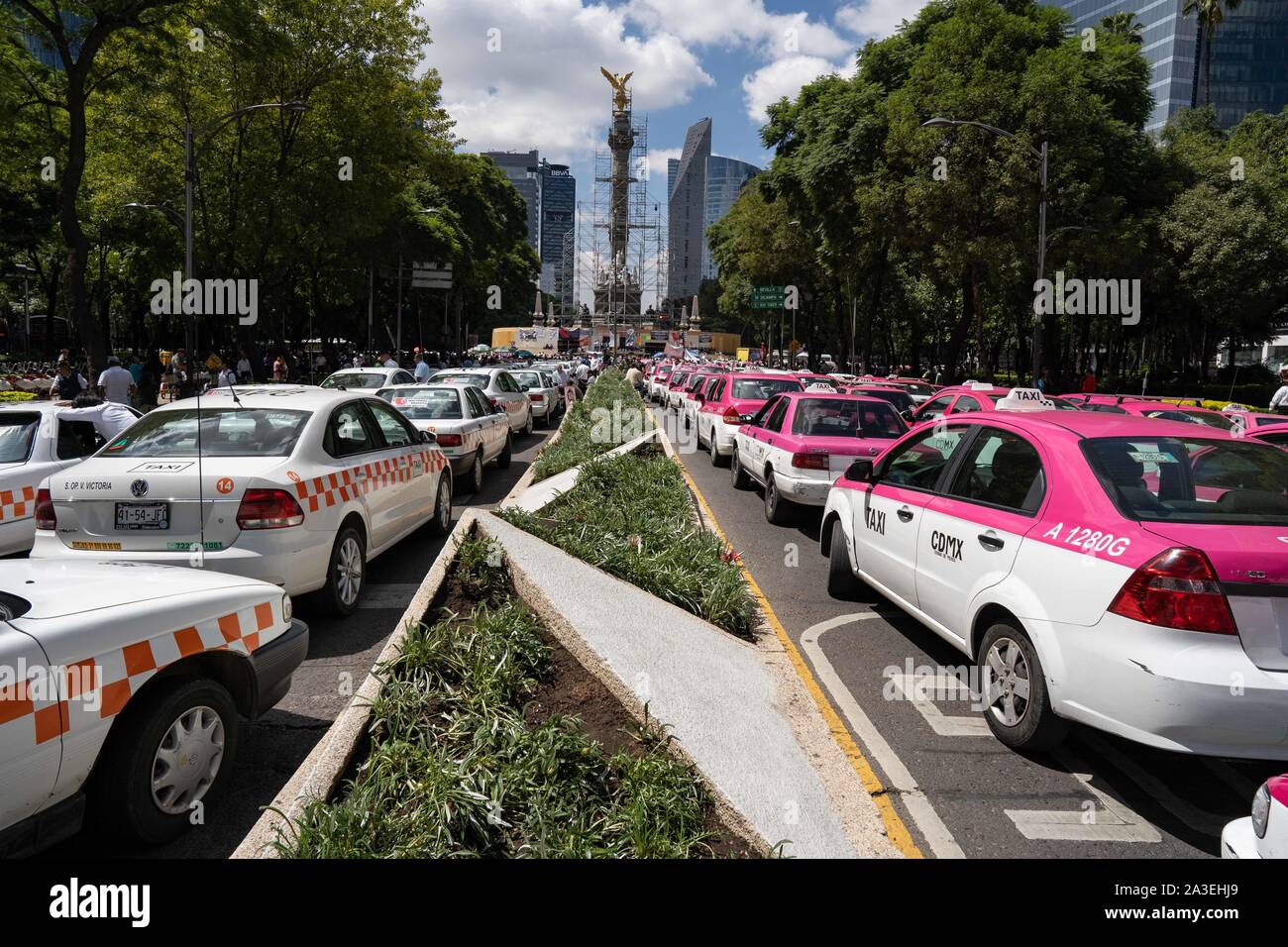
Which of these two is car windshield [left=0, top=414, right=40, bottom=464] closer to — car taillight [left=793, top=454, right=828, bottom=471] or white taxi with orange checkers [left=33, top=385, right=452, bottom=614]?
white taxi with orange checkers [left=33, top=385, right=452, bottom=614]

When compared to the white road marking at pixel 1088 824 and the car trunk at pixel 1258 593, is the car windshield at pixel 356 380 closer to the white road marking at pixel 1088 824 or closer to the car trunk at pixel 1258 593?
the white road marking at pixel 1088 824

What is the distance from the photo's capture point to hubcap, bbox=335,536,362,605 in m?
6.68

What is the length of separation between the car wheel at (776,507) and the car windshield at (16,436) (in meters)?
7.27

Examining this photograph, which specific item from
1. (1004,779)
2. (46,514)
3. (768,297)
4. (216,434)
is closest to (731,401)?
(216,434)

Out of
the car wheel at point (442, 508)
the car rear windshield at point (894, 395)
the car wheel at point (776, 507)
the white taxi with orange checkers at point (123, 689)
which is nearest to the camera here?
the white taxi with orange checkers at point (123, 689)

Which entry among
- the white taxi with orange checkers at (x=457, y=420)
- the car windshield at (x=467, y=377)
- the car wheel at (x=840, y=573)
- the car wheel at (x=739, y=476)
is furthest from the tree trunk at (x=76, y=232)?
the car wheel at (x=840, y=573)

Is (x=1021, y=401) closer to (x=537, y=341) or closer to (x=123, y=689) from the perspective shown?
(x=123, y=689)

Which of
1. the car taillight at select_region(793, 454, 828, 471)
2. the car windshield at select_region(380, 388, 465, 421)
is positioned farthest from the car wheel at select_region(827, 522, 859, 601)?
the car windshield at select_region(380, 388, 465, 421)

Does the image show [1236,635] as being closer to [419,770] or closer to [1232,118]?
[419,770]

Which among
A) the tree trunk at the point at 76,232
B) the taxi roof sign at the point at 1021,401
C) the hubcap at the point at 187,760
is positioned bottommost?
the hubcap at the point at 187,760

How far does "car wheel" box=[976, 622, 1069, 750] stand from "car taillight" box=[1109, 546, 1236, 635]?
660mm

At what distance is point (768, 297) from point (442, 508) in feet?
143

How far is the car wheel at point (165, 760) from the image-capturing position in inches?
128

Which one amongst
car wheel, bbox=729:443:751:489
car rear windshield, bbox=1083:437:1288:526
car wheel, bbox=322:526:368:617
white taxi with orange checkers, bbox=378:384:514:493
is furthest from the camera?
car wheel, bbox=729:443:751:489
